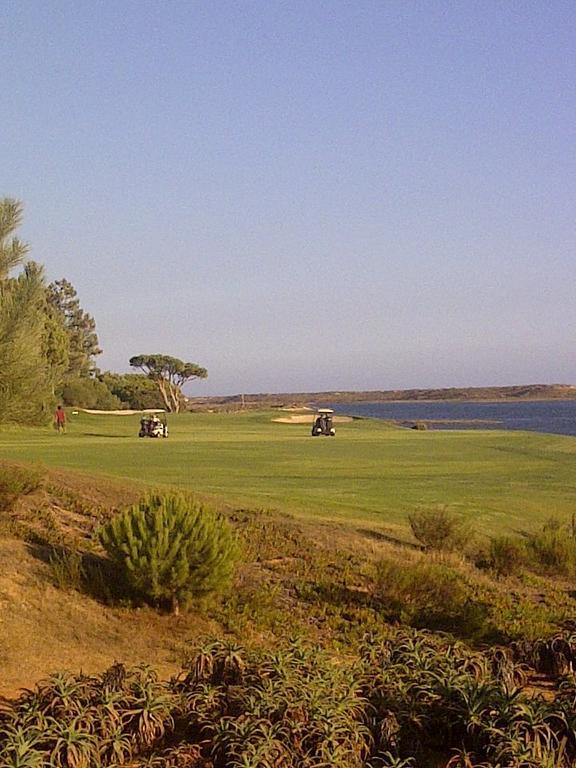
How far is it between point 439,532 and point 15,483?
7283mm

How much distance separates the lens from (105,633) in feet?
34.4

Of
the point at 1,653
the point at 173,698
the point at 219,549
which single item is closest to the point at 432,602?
the point at 219,549

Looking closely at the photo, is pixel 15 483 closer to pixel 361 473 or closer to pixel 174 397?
pixel 361 473

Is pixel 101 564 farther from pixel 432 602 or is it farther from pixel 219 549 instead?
pixel 432 602

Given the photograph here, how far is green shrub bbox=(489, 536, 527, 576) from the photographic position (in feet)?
51.8

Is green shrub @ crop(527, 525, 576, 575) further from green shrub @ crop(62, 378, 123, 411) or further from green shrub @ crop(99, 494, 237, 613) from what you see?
green shrub @ crop(62, 378, 123, 411)

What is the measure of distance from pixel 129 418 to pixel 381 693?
71.6 m

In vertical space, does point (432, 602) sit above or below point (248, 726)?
below

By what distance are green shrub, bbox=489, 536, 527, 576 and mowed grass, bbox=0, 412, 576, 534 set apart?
239 cm

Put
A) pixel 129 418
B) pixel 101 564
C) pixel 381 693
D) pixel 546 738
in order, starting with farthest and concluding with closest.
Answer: pixel 129 418, pixel 101 564, pixel 381 693, pixel 546 738

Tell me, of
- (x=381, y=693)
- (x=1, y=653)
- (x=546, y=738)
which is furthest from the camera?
(x=1, y=653)

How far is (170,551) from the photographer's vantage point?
11.6 m

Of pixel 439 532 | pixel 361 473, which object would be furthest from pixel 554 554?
pixel 361 473

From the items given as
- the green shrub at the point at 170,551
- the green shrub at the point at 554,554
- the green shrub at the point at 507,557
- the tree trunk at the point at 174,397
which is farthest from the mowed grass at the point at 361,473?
the tree trunk at the point at 174,397
